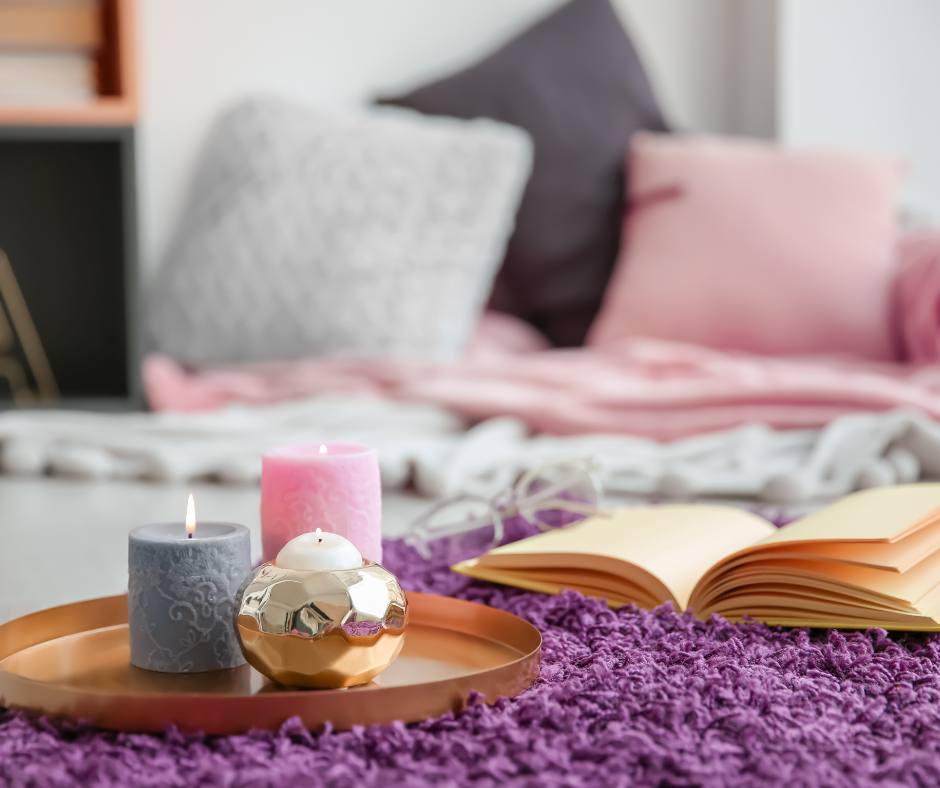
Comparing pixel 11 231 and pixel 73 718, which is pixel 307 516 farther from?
pixel 11 231

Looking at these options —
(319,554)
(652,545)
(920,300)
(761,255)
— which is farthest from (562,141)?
(319,554)

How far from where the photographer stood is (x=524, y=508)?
1.00 m

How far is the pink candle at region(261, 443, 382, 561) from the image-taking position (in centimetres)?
71

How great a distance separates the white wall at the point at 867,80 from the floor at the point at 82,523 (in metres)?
1.93

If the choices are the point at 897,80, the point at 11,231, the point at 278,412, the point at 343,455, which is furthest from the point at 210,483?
the point at 897,80

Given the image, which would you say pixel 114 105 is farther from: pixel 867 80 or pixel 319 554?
pixel 867 80

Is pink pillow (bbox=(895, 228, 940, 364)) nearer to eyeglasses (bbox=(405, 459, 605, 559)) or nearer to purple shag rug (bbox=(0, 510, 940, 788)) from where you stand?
eyeglasses (bbox=(405, 459, 605, 559))

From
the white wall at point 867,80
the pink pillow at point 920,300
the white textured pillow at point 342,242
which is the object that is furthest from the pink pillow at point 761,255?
the white wall at point 867,80

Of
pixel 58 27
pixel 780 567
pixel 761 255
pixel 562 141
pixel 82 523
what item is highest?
pixel 58 27

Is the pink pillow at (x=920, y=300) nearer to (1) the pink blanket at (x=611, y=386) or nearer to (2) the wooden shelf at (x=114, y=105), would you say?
(1) the pink blanket at (x=611, y=386)

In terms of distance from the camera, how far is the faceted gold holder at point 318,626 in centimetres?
→ 52

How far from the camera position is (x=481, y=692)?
1.77ft

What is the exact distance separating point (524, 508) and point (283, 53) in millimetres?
1896

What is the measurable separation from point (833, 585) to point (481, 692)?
281 millimetres
